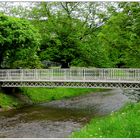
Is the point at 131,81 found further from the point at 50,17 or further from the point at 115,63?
the point at 50,17

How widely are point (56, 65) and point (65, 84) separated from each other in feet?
40.8

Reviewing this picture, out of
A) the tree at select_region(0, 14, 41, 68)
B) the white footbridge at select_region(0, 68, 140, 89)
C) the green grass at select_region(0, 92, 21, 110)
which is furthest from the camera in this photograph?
the tree at select_region(0, 14, 41, 68)

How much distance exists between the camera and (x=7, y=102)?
29.8m

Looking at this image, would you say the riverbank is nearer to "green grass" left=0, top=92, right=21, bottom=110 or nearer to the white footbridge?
"green grass" left=0, top=92, right=21, bottom=110

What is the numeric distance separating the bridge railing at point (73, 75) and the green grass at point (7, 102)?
1630 millimetres

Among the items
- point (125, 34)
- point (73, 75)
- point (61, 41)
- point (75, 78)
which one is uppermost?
point (61, 41)

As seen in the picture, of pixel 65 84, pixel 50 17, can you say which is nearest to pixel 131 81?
pixel 65 84

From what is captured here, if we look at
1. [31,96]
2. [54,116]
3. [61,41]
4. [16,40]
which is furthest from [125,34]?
[61,41]

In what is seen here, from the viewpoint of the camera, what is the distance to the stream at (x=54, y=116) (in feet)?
65.1

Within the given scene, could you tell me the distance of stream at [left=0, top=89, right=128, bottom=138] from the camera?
19.8 m

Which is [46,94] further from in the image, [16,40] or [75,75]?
[16,40]

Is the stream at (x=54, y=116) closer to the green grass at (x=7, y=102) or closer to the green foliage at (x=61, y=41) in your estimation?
the green grass at (x=7, y=102)

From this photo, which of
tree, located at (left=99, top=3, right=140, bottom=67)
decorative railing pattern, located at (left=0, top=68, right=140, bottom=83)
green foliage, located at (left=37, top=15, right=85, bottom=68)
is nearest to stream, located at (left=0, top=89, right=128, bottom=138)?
decorative railing pattern, located at (left=0, top=68, right=140, bottom=83)

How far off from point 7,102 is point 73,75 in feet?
17.7
